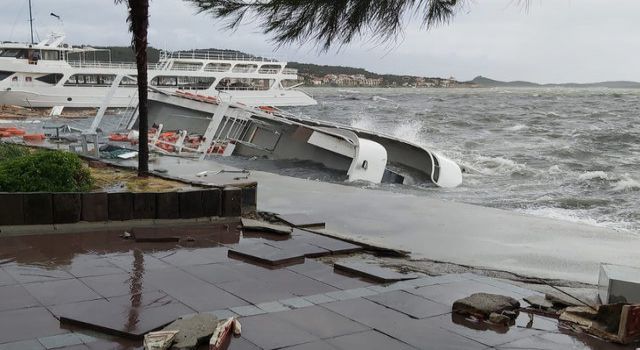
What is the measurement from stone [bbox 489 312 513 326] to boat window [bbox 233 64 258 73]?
185 ft

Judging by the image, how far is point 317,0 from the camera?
14.1 ft

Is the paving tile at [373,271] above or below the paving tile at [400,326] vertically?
below

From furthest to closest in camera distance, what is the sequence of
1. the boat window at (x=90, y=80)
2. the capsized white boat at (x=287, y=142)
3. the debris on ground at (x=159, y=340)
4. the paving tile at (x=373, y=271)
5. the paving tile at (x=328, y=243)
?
the boat window at (x=90, y=80) → the capsized white boat at (x=287, y=142) → the paving tile at (x=328, y=243) → the paving tile at (x=373, y=271) → the debris on ground at (x=159, y=340)

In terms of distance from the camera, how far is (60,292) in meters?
4.84

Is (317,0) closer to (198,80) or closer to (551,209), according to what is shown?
(551,209)

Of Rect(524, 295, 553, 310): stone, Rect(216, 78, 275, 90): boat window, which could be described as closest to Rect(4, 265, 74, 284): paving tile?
Rect(524, 295, 553, 310): stone

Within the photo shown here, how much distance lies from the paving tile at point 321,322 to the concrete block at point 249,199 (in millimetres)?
4161

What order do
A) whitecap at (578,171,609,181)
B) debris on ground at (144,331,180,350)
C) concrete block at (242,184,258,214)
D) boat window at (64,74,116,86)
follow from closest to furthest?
debris on ground at (144,331,180,350)
concrete block at (242,184,258,214)
whitecap at (578,171,609,181)
boat window at (64,74,116,86)

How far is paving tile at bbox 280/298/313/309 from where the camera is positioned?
15.8 ft

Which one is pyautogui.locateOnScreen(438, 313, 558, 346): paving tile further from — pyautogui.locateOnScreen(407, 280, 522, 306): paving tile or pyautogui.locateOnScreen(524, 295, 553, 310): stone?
pyautogui.locateOnScreen(407, 280, 522, 306): paving tile

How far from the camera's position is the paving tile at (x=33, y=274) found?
17.0 ft

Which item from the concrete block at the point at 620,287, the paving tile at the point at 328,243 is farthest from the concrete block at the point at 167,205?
the concrete block at the point at 620,287

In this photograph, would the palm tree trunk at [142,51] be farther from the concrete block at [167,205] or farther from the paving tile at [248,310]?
the paving tile at [248,310]

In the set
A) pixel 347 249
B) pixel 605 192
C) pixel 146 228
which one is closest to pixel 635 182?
pixel 605 192
